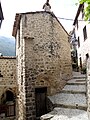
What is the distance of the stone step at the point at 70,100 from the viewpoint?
8.70 metres

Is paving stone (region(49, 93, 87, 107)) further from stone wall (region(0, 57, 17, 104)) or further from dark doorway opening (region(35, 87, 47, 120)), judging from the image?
stone wall (region(0, 57, 17, 104))

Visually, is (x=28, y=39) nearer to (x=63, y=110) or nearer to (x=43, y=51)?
(x=43, y=51)

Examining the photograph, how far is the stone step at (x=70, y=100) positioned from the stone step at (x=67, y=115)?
335 mm

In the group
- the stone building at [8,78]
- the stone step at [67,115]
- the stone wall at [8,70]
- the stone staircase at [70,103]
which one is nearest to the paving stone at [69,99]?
the stone staircase at [70,103]

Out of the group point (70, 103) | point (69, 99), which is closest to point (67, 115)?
point (70, 103)

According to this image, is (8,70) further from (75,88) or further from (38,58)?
(75,88)

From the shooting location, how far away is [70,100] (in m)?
9.48

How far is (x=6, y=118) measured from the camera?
42.0 feet

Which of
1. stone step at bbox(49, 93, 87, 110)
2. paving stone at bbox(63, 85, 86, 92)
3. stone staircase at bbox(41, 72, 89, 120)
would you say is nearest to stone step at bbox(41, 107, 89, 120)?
stone staircase at bbox(41, 72, 89, 120)

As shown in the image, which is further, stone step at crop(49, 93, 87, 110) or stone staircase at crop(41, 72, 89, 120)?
stone step at crop(49, 93, 87, 110)

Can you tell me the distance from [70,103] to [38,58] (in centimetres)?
330

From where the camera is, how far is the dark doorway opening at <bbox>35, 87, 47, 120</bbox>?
10.3m

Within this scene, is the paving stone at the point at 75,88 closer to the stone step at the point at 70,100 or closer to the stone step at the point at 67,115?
the stone step at the point at 70,100

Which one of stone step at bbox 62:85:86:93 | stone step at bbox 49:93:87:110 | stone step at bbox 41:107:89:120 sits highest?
stone step at bbox 62:85:86:93
